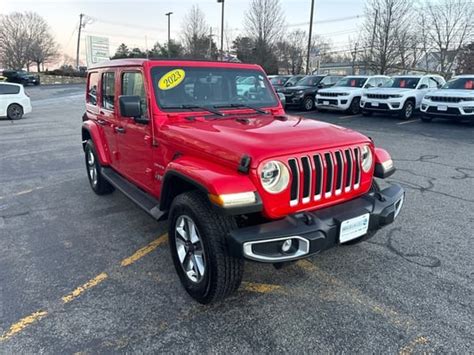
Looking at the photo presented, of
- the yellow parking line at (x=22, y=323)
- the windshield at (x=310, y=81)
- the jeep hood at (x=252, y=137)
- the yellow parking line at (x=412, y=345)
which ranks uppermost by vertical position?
the windshield at (x=310, y=81)

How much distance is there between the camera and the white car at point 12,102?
14.7 meters

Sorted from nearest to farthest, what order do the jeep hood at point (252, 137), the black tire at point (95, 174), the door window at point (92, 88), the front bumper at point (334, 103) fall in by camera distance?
the jeep hood at point (252, 137) < the door window at point (92, 88) < the black tire at point (95, 174) < the front bumper at point (334, 103)

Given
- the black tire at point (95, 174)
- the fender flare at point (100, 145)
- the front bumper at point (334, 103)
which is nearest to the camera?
the fender flare at point (100, 145)

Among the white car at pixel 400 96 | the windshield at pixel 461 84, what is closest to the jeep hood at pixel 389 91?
the white car at pixel 400 96

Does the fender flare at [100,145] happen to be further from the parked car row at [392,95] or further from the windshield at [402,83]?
the windshield at [402,83]

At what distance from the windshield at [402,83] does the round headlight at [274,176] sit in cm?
1336

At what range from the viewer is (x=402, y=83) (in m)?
14.2

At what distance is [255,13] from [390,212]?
32722 mm

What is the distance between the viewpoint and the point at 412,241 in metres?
3.86

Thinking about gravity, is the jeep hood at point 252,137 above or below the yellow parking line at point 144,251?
above

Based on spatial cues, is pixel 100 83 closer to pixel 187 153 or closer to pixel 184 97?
pixel 184 97

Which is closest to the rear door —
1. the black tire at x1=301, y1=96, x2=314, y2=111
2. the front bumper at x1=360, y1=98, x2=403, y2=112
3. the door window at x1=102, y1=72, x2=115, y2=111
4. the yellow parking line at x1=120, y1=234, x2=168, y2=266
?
the door window at x1=102, y1=72, x2=115, y2=111

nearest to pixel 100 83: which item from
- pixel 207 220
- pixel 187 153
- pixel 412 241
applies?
pixel 187 153

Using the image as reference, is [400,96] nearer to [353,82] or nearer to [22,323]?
[353,82]
